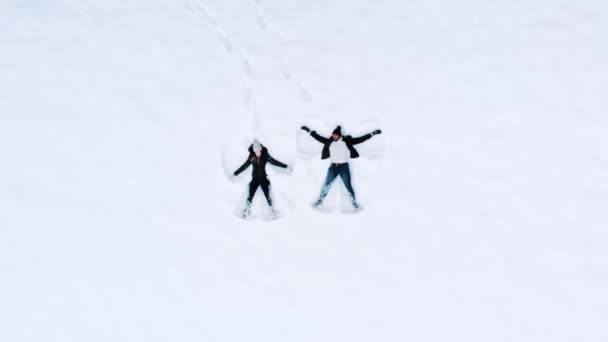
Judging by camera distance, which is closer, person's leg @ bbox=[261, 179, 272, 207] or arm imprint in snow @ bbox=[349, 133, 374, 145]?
arm imprint in snow @ bbox=[349, 133, 374, 145]

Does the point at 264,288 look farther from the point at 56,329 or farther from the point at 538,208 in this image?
the point at 538,208

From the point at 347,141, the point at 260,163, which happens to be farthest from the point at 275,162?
the point at 347,141

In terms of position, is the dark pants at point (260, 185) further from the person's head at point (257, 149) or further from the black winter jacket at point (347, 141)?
the black winter jacket at point (347, 141)

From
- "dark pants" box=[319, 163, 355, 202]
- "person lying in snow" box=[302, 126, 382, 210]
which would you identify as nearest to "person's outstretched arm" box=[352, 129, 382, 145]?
"person lying in snow" box=[302, 126, 382, 210]

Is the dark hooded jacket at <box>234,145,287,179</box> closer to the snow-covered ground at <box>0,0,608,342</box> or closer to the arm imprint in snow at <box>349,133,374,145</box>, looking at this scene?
the snow-covered ground at <box>0,0,608,342</box>

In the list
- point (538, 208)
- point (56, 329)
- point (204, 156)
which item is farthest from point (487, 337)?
point (56, 329)

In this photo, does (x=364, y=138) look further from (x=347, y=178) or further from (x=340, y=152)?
(x=347, y=178)
